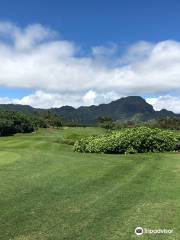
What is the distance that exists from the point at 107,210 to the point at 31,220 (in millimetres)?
2214

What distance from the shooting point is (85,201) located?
40.1 feet

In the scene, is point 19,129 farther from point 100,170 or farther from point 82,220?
point 82,220

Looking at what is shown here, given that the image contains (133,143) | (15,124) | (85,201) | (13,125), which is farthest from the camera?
(15,124)

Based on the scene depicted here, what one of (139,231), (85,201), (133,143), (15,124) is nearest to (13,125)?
(15,124)

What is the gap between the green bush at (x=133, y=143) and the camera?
30.7m

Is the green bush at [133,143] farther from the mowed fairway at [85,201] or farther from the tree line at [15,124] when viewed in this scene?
the tree line at [15,124]

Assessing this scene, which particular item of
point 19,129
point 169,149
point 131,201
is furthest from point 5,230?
point 19,129

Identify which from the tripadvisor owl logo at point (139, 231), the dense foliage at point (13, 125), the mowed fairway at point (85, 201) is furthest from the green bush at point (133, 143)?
the dense foliage at point (13, 125)

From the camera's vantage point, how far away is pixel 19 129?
105 m

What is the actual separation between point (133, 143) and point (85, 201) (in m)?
18.7

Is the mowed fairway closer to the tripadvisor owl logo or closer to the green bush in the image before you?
the tripadvisor owl logo

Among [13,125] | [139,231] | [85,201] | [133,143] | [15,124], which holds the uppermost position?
[15,124]

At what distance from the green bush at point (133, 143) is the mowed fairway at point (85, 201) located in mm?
10668
